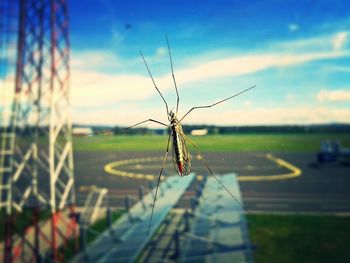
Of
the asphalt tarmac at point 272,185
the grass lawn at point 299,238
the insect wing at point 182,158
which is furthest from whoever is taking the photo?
the asphalt tarmac at point 272,185

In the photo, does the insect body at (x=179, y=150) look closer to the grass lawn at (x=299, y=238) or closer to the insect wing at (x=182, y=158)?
the insect wing at (x=182, y=158)

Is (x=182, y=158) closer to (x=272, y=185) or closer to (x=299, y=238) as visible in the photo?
(x=299, y=238)

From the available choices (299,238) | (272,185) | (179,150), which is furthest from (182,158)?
(272,185)

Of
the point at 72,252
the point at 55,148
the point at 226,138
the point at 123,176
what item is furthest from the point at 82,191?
the point at 226,138

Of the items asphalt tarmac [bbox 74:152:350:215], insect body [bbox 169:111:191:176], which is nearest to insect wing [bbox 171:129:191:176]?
insect body [bbox 169:111:191:176]

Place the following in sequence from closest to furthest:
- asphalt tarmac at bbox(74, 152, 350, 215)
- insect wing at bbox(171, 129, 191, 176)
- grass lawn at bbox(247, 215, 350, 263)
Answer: insect wing at bbox(171, 129, 191, 176) < grass lawn at bbox(247, 215, 350, 263) < asphalt tarmac at bbox(74, 152, 350, 215)

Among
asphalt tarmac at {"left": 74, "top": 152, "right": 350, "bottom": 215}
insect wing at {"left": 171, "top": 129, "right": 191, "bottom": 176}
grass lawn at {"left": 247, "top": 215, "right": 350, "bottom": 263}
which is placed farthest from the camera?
asphalt tarmac at {"left": 74, "top": 152, "right": 350, "bottom": 215}

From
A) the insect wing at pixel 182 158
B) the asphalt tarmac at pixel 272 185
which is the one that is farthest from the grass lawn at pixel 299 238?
the insect wing at pixel 182 158

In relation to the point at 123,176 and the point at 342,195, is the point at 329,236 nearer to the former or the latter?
the point at 342,195

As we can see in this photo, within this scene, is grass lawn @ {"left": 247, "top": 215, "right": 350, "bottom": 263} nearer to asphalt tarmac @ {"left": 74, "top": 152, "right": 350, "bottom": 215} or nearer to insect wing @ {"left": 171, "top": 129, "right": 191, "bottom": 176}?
asphalt tarmac @ {"left": 74, "top": 152, "right": 350, "bottom": 215}
